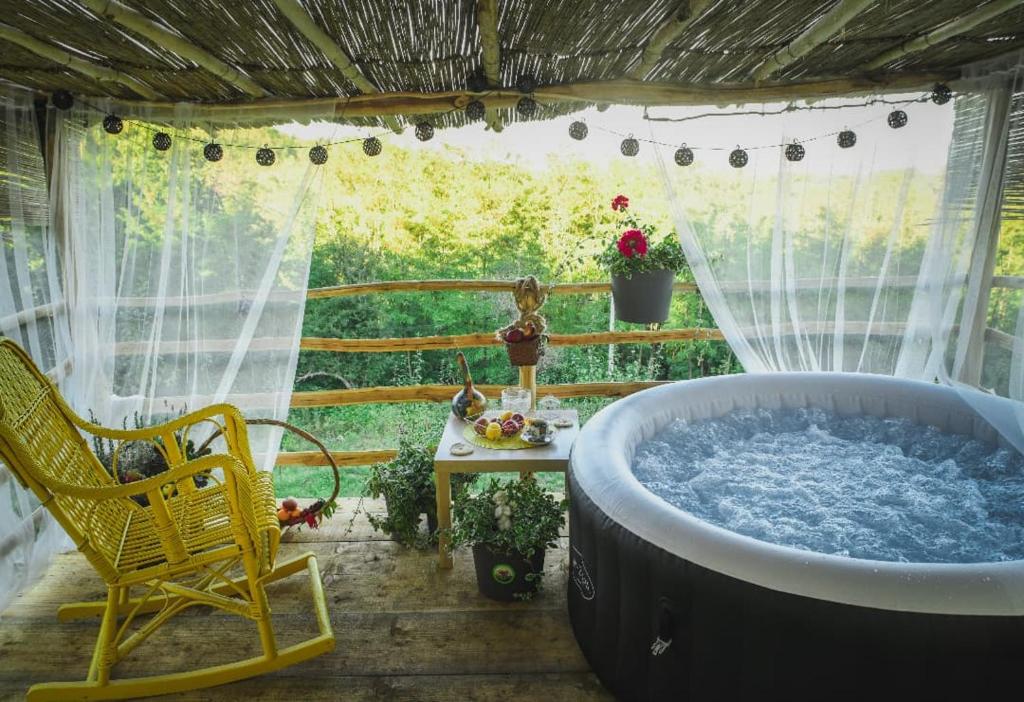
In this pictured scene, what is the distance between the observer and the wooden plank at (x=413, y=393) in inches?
136

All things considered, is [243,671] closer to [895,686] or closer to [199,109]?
[895,686]

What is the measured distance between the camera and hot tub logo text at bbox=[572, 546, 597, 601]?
201cm

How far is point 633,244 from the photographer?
3010 millimetres

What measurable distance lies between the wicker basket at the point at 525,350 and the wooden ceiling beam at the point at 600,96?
1035 millimetres

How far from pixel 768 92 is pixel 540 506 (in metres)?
2.04

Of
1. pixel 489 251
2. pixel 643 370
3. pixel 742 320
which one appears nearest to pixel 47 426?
pixel 742 320

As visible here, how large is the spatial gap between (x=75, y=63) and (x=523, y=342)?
75.3 inches

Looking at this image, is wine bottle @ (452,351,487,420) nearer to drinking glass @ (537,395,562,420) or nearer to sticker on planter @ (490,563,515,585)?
drinking glass @ (537,395,562,420)

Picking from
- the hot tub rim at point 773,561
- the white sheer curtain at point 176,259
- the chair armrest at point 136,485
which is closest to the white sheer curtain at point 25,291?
the white sheer curtain at point 176,259

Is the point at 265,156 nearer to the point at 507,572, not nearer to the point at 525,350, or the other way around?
the point at 525,350

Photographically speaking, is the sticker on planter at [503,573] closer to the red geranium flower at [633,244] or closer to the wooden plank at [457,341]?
the wooden plank at [457,341]

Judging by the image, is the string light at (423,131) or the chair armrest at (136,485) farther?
the string light at (423,131)

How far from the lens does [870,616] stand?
145 centimetres

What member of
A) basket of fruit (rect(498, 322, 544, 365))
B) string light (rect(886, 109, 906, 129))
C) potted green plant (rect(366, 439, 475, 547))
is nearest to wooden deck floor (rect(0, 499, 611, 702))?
potted green plant (rect(366, 439, 475, 547))
